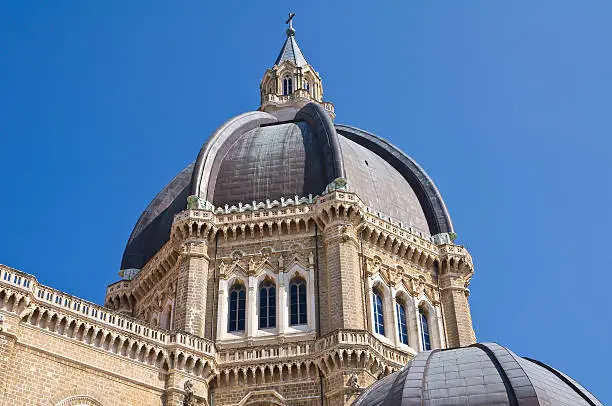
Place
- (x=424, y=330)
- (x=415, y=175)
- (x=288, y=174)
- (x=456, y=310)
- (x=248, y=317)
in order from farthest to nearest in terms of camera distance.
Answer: (x=415, y=175), (x=288, y=174), (x=456, y=310), (x=424, y=330), (x=248, y=317)

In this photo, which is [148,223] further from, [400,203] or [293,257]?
[400,203]

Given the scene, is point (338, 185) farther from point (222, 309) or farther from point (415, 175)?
point (415, 175)

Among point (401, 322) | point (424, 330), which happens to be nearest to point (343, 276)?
point (401, 322)

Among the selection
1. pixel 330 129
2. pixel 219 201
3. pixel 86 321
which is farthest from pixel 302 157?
pixel 86 321

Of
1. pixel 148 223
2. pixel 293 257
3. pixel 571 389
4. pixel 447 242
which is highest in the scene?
pixel 148 223

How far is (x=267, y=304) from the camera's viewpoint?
4194 centimetres

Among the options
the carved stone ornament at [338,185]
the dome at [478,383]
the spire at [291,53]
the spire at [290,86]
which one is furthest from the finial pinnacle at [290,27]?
the dome at [478,383]

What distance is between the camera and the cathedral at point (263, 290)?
108 feet

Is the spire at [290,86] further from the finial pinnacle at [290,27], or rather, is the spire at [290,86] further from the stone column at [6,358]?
the stone column at [6,358]

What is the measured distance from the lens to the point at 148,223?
169ft

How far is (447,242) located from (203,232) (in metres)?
15.0

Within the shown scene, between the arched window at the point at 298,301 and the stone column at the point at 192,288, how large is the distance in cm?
466

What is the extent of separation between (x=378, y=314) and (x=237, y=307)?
25.1 ft

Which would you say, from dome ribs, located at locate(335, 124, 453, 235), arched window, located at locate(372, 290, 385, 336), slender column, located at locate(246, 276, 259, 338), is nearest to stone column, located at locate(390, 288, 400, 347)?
arched window, located at locate(372, 290, 385, 336)
